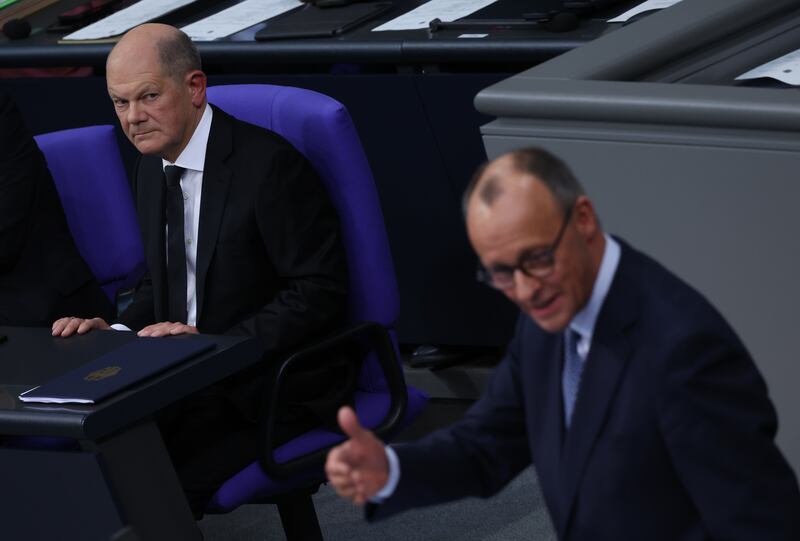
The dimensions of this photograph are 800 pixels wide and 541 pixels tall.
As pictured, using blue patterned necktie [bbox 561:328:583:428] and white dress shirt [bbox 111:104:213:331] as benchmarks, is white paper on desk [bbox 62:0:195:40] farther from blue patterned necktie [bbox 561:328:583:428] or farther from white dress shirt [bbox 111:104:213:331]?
blue patterned necktie [bbox 561:328:583:428]

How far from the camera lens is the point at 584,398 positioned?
65.0 inches

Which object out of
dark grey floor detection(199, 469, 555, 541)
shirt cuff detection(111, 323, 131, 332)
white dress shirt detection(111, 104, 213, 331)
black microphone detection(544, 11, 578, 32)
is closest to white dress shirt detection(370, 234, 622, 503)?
white dress shirt detection(111, 104, 213, 331)

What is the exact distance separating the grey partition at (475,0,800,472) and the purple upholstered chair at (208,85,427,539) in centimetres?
42

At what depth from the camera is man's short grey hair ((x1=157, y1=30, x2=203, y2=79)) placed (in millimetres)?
2861

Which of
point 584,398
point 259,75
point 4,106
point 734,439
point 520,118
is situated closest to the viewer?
point 734,439

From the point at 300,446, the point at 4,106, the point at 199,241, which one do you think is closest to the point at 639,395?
the point at 300,446

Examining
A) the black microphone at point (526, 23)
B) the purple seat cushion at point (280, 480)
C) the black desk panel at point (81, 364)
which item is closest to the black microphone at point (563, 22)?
the black microphone at point (526, 23)

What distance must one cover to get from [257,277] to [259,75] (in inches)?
48.2

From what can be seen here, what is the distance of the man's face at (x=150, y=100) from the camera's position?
286 cm

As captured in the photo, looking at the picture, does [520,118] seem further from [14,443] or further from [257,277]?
[14,443]

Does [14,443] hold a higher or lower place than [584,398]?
lower

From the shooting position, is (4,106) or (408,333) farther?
(408,333)

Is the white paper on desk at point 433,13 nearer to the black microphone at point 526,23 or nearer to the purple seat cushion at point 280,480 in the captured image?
the black microphone at point 526,23

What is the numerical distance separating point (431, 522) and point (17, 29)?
6.34 ft
